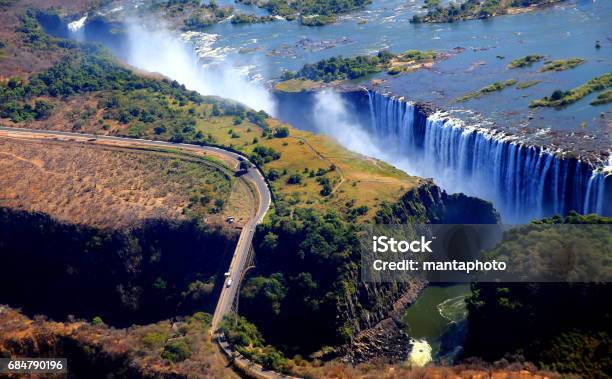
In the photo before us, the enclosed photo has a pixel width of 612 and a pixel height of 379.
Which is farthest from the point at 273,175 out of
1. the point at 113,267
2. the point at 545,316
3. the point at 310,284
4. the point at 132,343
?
the point at 545,316

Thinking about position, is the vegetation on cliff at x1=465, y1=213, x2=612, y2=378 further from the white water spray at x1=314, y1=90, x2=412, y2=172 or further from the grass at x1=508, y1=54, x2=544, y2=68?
the grass at x1=508, y1=54, x2=544, y2=68

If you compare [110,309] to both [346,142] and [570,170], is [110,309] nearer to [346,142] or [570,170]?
[346,142]

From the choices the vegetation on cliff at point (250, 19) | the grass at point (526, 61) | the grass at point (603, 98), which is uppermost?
the grass at point (526, 61)

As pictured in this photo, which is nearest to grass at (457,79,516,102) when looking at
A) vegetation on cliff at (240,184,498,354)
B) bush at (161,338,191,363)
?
vegetation on cliff at (240,184,498,354)

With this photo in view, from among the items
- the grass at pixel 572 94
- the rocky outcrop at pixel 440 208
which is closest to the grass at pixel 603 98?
the grass at pixel 572 94

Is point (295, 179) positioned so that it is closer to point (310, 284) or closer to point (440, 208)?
point (440, 208)

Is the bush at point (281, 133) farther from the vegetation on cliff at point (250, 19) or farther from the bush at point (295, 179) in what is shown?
the vegetation on cliff at point (250, 19)
